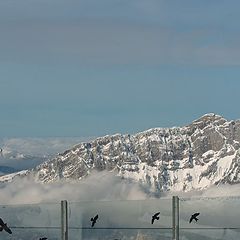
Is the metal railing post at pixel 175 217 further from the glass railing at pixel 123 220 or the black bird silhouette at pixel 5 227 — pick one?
the black bird silhouette at pixel 5 227

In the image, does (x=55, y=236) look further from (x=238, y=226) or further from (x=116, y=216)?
(x=238, y=226)

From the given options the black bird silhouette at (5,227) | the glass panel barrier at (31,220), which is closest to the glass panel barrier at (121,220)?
the glass panel barrier at (31,220)

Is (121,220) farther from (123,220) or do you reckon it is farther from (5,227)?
(5,227)

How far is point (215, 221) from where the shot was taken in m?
Result: 11.1

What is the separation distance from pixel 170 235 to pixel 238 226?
2.68 feet

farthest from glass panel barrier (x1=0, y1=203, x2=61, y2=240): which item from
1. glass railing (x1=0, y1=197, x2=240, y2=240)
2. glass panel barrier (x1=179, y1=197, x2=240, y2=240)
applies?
glass panel barrier (x1=179, y1=197, x2=240, y2=240)

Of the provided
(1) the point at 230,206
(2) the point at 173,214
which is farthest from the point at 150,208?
(1) the point at 230,206

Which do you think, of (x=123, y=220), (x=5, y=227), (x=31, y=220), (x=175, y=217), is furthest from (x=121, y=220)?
(x=5, y=227)

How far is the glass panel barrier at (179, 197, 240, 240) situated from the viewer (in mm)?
11125

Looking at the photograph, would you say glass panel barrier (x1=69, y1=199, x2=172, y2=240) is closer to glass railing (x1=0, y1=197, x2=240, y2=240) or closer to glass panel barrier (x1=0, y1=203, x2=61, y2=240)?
glass railing (x1=0, y1=197, x2=240, y2=240)

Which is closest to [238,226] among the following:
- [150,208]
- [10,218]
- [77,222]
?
[150,208]

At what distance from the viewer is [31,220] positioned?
11656 mm

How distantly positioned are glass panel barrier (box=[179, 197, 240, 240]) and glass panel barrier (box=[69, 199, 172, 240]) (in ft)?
0.75

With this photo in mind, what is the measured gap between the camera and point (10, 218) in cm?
1168
